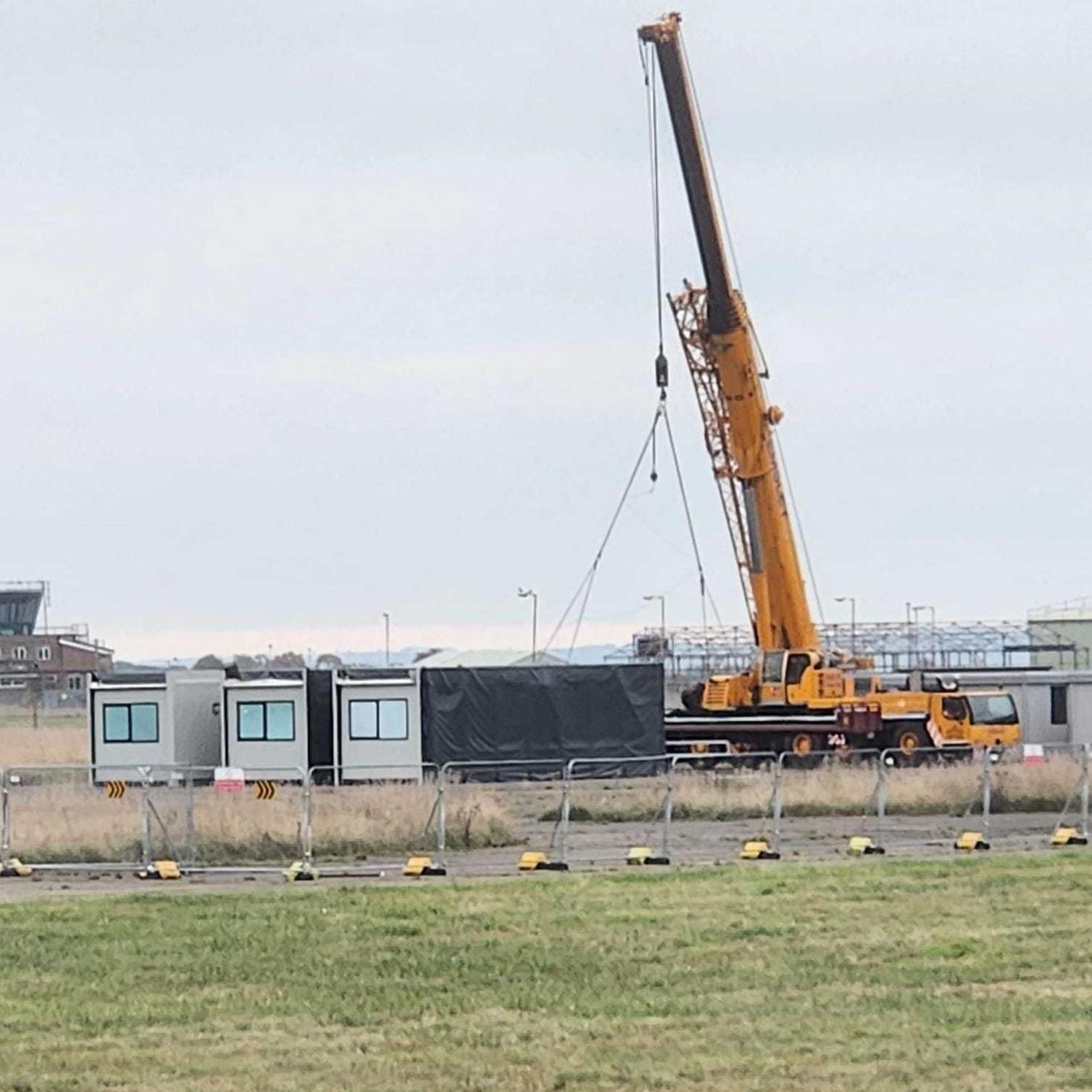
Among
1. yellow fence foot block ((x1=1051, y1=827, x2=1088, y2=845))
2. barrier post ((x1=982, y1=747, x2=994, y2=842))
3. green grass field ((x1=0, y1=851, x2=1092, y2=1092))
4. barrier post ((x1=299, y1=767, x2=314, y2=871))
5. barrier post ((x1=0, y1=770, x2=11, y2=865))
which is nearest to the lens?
green grass field ((x1=0, y1=851, x2=1092, y2=1092))

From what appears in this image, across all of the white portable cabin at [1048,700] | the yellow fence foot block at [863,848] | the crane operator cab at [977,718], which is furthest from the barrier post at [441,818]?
the white portable cabin at [1048,700]

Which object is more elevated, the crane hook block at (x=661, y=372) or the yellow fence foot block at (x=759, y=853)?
the crane hook block at (x=661, y=372)

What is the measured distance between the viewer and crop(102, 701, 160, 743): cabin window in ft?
151

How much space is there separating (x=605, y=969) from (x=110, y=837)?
13.1 m

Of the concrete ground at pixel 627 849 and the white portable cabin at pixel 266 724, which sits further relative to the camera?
the white portable cabin at pixel 266 724

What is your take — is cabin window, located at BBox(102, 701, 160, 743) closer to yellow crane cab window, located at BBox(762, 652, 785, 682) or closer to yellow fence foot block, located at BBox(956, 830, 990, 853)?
yellow crane cab window, located at BBox(762, 652, 785, 682)

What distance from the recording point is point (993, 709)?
53.3 m

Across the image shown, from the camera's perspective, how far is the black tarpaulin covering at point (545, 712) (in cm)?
5091

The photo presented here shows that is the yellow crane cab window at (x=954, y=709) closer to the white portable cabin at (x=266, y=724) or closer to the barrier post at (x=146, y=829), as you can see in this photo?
the white portable cabin at (x=266, y=724)

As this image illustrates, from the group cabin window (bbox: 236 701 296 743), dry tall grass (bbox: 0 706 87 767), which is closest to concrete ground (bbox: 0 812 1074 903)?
cabin window (bbox: 236 701 296 743)

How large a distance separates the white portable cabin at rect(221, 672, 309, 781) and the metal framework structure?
36.4 meters

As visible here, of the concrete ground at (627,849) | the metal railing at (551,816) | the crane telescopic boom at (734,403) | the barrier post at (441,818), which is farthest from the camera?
the crane telescopic boom at (734,403)

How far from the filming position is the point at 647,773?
47.3 metres

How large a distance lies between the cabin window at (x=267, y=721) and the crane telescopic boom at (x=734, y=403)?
9795mm
